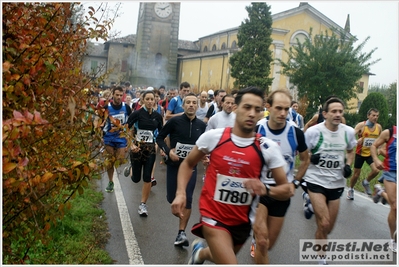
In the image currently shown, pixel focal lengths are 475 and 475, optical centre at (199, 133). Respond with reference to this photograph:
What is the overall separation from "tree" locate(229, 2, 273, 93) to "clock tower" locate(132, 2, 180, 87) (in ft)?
85.1

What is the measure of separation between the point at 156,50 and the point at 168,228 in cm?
6294

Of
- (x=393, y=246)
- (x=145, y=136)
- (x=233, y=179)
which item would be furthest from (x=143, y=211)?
(x=233, y=179)

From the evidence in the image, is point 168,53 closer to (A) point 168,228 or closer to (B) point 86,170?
(A) point 168,228

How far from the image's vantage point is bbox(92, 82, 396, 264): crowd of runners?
13.6 feet

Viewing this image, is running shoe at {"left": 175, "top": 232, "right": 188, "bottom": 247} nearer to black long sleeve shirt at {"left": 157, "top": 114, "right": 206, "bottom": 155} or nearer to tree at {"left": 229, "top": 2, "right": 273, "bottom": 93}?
black long sleeve shirt at {"left": 157, "top": 114, "right": 206, "bottom": 155}

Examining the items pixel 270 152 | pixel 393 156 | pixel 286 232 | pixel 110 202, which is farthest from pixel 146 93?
pixel 270 152

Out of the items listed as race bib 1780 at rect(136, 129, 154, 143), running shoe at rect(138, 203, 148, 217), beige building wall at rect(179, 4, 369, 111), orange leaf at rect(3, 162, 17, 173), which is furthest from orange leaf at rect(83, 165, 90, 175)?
beige building wall at rect(179, 4, 369, 111)

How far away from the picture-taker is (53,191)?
11.9 feet

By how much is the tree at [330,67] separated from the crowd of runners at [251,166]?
62.3ft

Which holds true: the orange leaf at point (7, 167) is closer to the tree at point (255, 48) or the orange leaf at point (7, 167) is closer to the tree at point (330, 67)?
the tree at point (330, 67)

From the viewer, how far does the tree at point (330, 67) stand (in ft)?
86.2

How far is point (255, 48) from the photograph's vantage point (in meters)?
42.2

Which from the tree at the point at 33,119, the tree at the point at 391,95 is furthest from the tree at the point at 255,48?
the tree at the point at 33,119

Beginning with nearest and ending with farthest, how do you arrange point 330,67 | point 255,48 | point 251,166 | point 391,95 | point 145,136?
1. point 251,166
2. point 145,136
3. point 330,67
4. point 255,48
5. point 391,95
